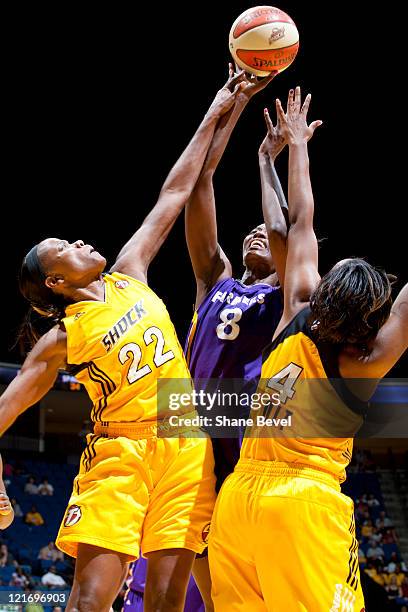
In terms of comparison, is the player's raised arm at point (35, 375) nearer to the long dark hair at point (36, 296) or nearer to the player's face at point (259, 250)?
the long dark hair at point (36, 296)

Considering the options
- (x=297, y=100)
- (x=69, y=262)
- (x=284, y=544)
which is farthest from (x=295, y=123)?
(x=284, y=544)

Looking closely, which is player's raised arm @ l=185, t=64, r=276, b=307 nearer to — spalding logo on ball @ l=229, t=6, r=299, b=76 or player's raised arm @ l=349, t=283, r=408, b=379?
spalding logo on ball @ l=229, t=6, r=299, b=76

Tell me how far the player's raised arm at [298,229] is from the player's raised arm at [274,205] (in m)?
0.26

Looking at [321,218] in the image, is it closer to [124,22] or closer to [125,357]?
[124,22]

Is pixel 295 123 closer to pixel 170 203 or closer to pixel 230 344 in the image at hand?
pixel 170 203

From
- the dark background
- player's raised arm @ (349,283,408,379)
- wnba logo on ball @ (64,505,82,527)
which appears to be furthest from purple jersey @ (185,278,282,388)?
the dark background

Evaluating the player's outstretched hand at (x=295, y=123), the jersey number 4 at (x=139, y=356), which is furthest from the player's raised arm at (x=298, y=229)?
the jersey number 4 at (x=139, y=356)

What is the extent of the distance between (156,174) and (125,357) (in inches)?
447

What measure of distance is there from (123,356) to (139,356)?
0.07 meters

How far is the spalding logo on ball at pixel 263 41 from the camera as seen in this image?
397cm

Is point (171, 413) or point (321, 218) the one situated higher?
point (171, 413)

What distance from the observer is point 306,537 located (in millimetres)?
2531

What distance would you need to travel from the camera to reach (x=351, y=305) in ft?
8.77

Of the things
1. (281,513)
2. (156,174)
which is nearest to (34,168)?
(156,174)
